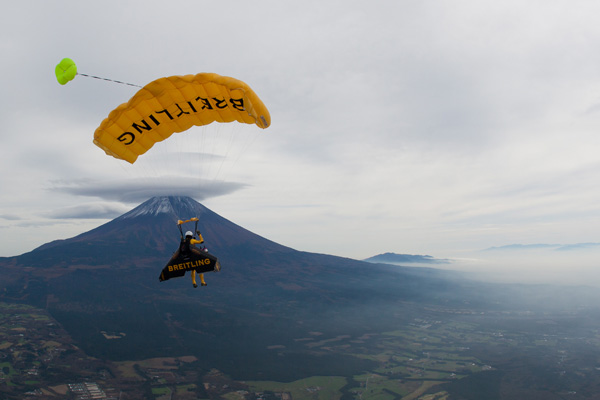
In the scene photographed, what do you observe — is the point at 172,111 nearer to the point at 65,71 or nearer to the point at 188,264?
the point at 65,71

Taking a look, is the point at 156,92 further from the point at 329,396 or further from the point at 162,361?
the point at 162,361

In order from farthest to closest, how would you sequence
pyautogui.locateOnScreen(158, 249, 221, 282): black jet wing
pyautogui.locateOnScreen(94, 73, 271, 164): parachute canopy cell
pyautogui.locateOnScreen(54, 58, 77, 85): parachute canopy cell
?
pyautogui.locateOnScreen(158, 249, 221, 282): black jet wing < pyautogui.locateOnScreen(94, 73, 271, 164): parachute canopy cell < pyautogui.locateOnScreen(54, 58, 77, 85): parachute canopy cell

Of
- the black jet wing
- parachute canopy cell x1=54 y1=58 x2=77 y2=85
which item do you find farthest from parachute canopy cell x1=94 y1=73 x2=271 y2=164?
the black jet wing

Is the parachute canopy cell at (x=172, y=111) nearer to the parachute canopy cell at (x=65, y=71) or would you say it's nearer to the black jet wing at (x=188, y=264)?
the parachute canopy cell at (x=65, y=71)

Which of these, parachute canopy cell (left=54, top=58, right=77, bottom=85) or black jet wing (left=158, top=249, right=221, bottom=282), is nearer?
parachute canopy cell (left=54, top=58, right=77, bottom=85)

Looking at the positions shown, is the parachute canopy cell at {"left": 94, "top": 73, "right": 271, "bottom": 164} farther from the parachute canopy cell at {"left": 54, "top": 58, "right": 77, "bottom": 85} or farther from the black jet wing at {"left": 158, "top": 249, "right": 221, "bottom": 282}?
the black jet wing at {"left": 158, "top": 249, "right": 221, "bottom": 282}

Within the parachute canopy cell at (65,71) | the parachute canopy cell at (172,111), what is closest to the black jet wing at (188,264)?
the parachute canopy cell at (172,111)
